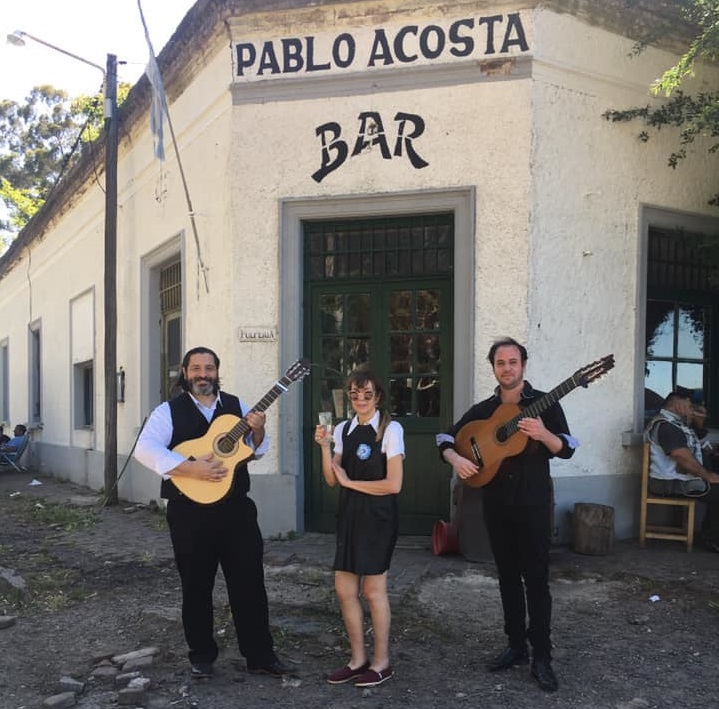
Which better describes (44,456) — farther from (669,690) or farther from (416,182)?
(669,690)

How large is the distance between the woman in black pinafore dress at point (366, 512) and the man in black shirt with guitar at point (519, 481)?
1.41 feet

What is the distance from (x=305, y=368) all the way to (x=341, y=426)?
→ 36cm

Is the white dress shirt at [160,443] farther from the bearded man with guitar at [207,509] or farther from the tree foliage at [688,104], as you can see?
the tree foliage at [688,104]

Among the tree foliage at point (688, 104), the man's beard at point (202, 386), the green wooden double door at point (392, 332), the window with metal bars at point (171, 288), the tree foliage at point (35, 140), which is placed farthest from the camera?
the tree foliage at point (35, 140)

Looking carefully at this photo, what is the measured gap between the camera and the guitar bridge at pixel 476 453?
3.85 meters

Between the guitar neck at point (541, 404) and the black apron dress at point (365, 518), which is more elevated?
the guitar neck at point (541, 404)

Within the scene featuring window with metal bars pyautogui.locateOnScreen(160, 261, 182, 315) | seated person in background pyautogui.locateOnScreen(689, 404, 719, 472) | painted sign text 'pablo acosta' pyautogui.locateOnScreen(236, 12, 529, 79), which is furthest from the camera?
window with metal bars pyautogui.locateOnScreen(160, 261, 182, 315)

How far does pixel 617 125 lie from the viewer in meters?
6.79

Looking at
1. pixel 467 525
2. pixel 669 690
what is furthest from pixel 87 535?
pixel 669 690

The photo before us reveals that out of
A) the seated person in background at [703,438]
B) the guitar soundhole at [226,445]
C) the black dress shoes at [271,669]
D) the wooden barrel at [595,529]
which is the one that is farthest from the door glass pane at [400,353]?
the black dress shoes at [271,669]

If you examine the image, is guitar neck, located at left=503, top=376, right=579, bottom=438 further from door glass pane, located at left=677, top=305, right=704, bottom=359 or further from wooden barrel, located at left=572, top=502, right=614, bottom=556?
door glass pane, located at left=677, top=305, right=704, bottom=359

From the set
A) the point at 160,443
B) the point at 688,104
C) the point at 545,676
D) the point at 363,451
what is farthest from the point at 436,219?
the point at 545,676

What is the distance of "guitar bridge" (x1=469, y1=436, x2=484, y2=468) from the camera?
152 inches

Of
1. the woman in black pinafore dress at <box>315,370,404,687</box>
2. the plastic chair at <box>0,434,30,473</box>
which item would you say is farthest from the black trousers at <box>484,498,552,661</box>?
the plastic chair at <box>0,434,30,473</box>
